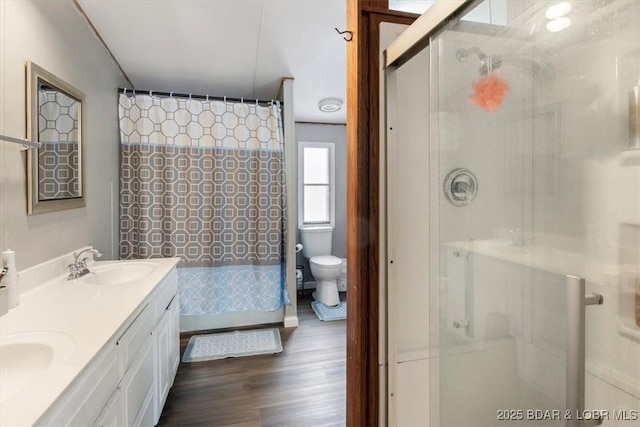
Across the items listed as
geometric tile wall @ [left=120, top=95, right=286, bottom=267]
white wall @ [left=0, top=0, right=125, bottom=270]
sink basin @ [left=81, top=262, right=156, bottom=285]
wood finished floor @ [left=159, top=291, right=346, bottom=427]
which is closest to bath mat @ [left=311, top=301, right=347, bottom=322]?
wood finished floor @ [left=159, top=291, right=346, bottom=427]

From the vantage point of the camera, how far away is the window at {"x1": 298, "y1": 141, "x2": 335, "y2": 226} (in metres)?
4.08

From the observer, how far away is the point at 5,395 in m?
0.82

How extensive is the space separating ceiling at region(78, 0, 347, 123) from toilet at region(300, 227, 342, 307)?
1.70 m

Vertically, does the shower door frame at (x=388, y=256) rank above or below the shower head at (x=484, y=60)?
below

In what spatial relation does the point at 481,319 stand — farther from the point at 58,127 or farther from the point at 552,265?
the point at 58,127

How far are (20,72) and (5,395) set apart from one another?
1.31 m

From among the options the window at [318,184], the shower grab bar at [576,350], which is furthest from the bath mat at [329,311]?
the shower grab bar at [576,350]

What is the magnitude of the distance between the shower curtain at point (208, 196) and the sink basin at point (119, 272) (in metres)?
0.78

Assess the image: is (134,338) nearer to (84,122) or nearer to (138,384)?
(138,384)

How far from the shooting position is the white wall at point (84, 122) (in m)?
1.24

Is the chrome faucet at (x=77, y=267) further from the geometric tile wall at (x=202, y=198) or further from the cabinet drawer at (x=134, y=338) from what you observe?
the geometric tile wall at (x=202, y=198)

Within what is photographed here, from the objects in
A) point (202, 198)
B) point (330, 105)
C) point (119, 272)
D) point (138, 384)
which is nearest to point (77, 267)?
point (119, 272)

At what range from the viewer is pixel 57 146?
5.22 ft

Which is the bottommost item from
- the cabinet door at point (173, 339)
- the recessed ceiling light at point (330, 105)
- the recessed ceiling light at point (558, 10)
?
the cabinet door at point (173, 339)
